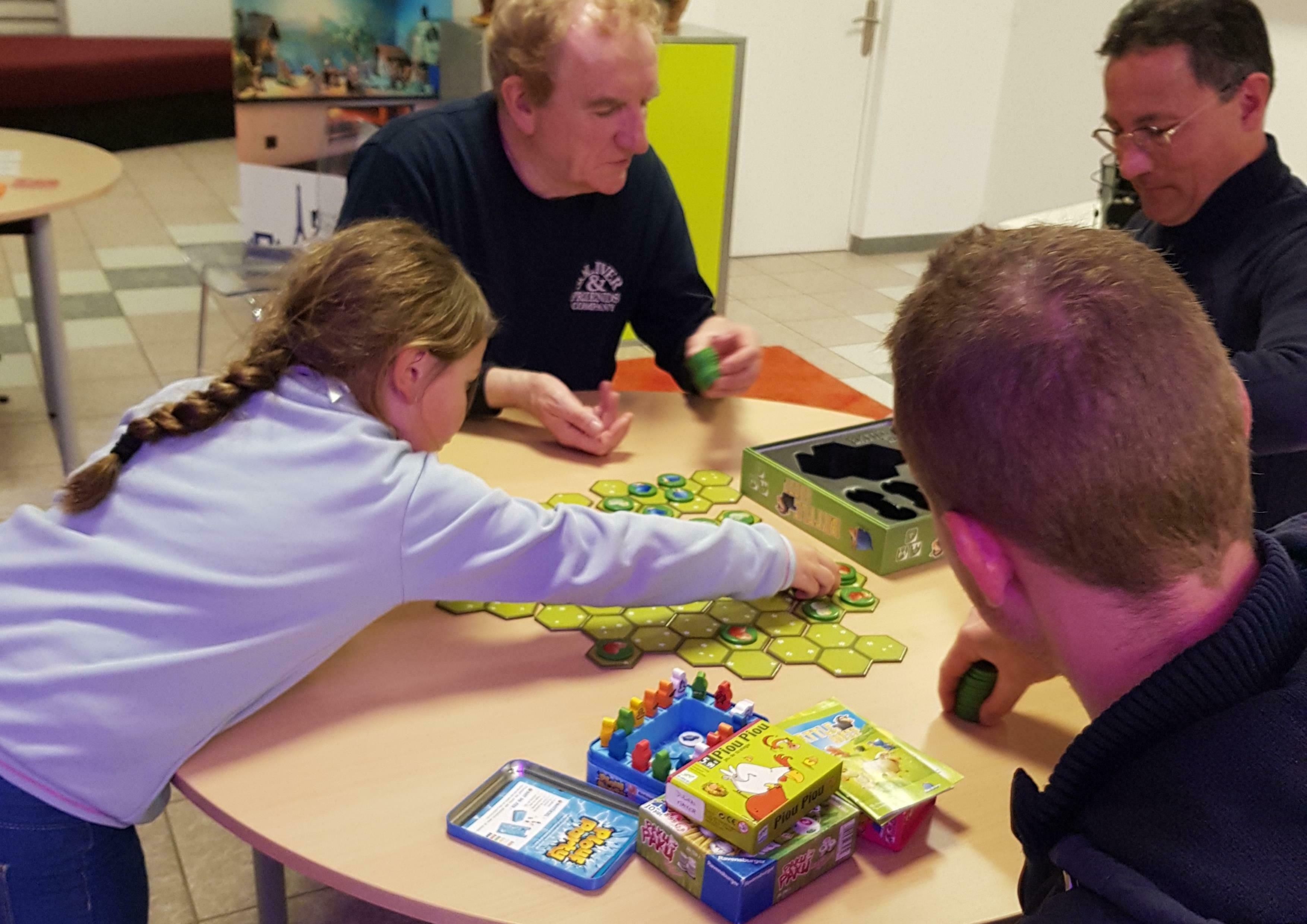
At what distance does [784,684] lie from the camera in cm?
117

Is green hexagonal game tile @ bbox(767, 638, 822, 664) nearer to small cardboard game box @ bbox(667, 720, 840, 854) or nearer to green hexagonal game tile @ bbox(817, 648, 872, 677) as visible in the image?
green hexagonal game tile @ bbox(817, 648, 872, 677)

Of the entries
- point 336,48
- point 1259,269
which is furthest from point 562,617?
point 336,48

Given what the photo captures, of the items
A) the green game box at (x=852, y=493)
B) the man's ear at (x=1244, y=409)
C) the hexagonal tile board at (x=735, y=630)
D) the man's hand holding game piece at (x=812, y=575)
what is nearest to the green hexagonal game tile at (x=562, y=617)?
the hexagonal tile board at (x=735, y=630)

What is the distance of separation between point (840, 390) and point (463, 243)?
90.2 inches

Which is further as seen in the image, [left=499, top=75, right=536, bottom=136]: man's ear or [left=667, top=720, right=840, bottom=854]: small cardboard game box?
[left=499, top=75, right=536, bottom=136]: man's ear

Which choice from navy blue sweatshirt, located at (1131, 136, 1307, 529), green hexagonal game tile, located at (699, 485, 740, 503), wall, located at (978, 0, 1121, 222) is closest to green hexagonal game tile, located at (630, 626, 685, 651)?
green hexagonal game tile, located at (699, 485, 740, 503)

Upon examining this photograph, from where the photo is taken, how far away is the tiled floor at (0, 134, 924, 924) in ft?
6.08

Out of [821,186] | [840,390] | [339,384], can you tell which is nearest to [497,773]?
[339,384]

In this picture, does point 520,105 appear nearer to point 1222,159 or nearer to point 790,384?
point 1222,159

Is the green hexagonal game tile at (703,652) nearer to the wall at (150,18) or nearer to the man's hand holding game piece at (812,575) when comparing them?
the man's hand holding game piece at (812,575)

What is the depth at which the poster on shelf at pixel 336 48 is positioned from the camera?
11.3ft

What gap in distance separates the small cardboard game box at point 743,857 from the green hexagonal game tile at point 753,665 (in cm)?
24

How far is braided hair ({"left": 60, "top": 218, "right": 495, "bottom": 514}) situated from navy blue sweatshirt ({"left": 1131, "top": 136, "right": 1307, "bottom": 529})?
1.03 m

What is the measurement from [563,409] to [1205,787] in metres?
1.10
